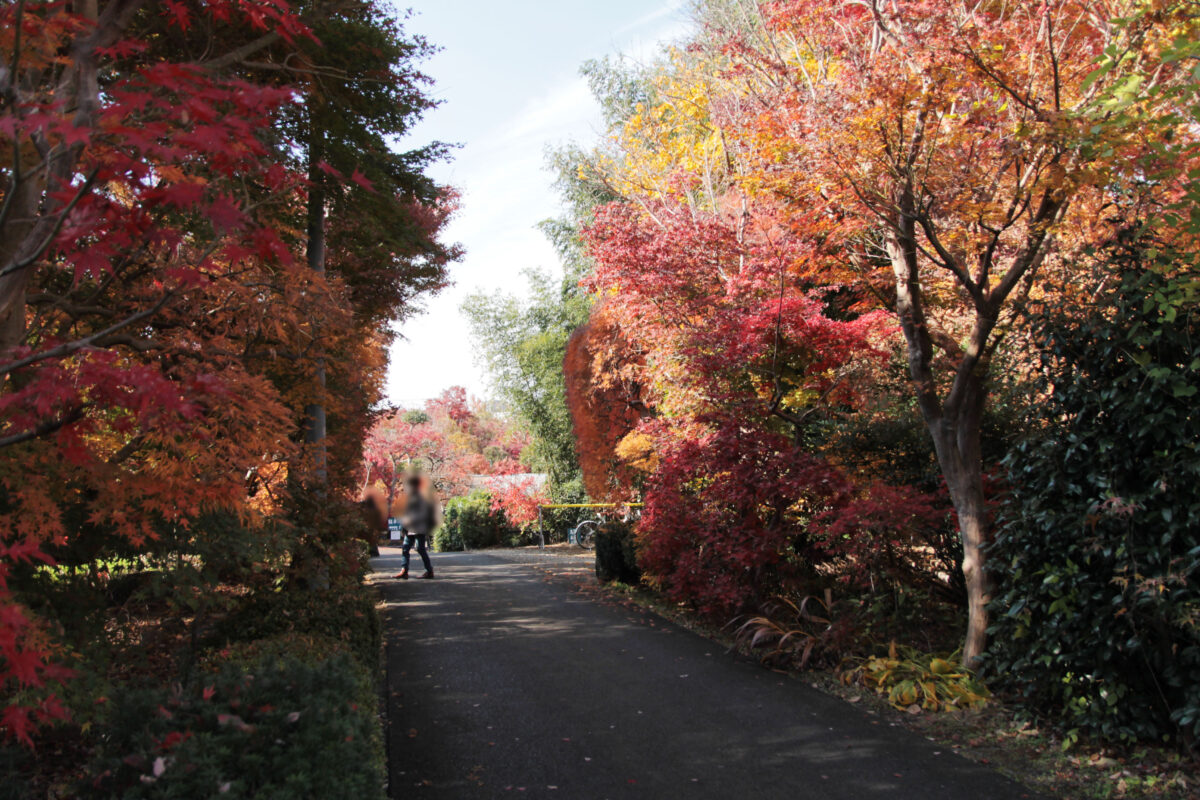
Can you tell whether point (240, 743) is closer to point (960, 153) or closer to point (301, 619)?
point (301, 619)

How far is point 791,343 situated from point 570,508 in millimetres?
15036

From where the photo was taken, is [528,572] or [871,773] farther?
[528,572]

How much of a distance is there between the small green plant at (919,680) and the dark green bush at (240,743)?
13.2 ft

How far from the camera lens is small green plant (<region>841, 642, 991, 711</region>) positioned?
17.9ft

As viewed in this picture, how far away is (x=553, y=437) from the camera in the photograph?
76.0ft

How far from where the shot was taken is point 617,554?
11742 millimetres

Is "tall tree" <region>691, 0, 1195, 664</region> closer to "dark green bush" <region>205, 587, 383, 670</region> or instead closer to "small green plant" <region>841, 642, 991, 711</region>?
"small green plant" <region>841, 642, 991, 711</region>

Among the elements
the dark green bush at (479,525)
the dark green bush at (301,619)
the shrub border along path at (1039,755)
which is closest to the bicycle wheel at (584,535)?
the dark green bush at (479,525)

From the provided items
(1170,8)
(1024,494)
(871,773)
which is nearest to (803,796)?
(871,773)

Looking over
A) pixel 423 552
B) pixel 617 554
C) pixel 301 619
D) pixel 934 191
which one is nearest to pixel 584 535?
pixel 423 552

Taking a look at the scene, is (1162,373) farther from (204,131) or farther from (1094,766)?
(204,131)

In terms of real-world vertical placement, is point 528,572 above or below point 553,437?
below

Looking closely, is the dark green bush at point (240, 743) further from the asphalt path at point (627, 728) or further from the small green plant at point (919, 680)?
the small green plant at point (919, 680)

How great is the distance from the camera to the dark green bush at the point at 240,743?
2.59 metres
